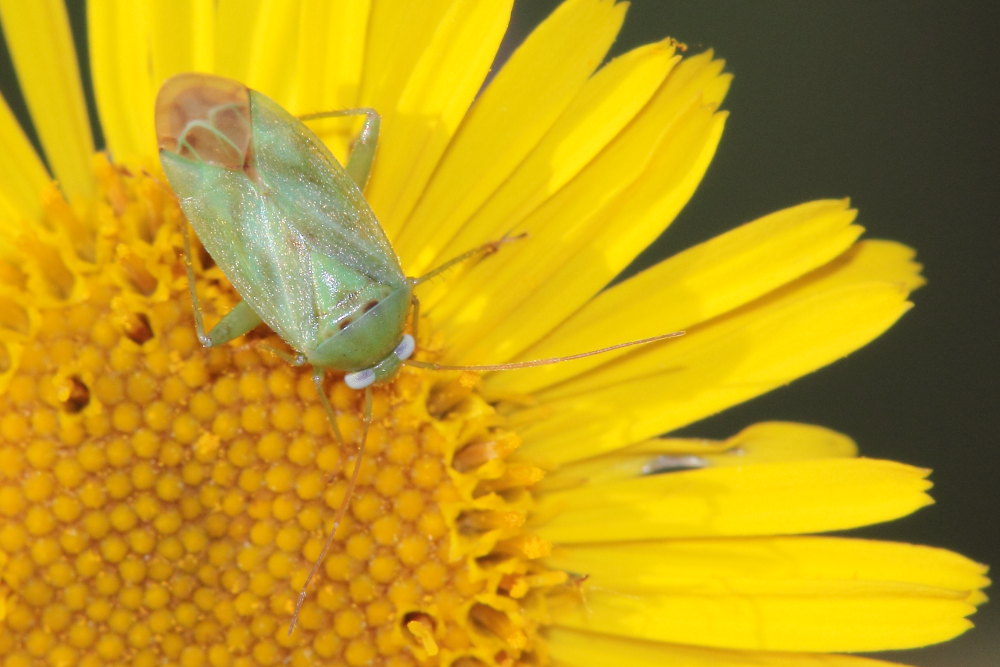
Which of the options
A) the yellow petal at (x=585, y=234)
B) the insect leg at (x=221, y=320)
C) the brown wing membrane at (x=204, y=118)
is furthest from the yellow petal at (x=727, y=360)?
the brown wing membrane at (x=204, y=118)

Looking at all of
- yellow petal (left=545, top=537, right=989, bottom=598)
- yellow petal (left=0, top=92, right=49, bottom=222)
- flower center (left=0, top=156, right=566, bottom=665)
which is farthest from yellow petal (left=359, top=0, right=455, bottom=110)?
yellow petal (left=545, top=537, right=989, bottom=598)

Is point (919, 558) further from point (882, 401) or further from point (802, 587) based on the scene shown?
point (882, 401)

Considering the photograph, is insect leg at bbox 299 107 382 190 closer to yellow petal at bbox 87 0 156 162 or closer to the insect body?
A: the insect body

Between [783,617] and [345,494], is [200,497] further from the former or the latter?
[783,617]

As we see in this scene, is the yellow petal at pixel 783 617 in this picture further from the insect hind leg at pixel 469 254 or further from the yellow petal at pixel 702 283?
the insect hind leg at pixel 469 254

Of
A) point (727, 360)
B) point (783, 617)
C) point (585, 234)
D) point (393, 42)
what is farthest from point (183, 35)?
point (783, 617)
